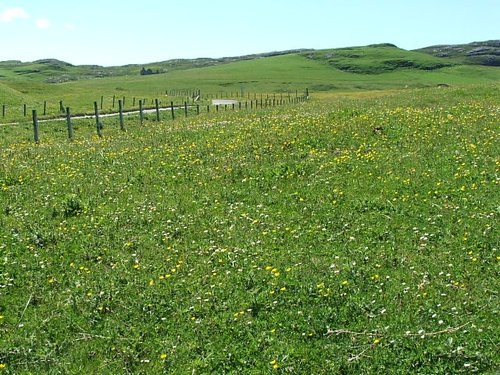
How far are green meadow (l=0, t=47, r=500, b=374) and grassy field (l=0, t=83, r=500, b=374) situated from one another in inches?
1.6

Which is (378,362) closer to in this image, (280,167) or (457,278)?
(457,278)

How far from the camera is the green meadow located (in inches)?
325

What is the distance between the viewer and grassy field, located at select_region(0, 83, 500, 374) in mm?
8250

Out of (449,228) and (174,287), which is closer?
(174,287)

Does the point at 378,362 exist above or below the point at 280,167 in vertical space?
below

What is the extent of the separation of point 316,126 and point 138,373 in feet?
56.8

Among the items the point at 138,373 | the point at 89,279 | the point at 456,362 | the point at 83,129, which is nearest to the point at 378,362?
the point at 456,362

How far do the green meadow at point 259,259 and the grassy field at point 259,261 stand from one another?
0.13 feet

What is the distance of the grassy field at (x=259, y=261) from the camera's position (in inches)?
325

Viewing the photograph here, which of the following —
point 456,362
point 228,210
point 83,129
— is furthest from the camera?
point 83,129

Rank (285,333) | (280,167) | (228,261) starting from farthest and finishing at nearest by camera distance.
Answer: (280,167) → (228,261) → (285,333)

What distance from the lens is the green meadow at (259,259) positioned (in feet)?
27.1

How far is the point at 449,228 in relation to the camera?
1178 centimetres

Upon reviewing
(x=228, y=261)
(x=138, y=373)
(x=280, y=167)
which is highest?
(x=280, y=167)
